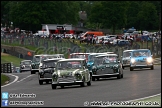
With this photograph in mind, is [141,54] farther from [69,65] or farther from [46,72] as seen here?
[69,65]

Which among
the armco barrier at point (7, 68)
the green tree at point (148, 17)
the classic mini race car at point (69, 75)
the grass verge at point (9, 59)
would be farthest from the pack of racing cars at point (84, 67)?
the green tree at point (148, 17)

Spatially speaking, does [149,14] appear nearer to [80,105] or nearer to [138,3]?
[138,3]

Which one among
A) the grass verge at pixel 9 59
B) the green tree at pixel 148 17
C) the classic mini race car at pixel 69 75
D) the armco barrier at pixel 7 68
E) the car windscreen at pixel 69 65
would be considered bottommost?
the armco barrier at pixel 7 68

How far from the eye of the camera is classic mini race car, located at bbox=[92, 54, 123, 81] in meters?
34.5

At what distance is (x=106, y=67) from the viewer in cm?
3450

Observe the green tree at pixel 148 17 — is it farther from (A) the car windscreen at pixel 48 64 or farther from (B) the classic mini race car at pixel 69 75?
(B) the classic mini race car at pixel 69 75

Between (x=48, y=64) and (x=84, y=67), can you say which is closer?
(x=84, y=67)

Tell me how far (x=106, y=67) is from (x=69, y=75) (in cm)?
616

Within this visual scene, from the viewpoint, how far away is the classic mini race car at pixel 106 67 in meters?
34.5

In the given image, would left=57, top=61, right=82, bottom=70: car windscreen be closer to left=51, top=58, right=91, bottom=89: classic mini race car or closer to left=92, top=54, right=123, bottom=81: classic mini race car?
left=51, top=58, right=91, bottom=89: classic mini race car

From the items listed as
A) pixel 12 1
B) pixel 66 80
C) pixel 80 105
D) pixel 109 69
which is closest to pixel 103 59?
pixel 109 69

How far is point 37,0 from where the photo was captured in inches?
5822

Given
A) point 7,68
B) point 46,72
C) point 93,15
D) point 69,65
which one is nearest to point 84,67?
point 69,65

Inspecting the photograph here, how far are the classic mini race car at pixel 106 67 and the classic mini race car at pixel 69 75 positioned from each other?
5083mm
